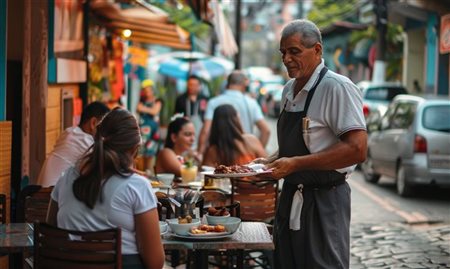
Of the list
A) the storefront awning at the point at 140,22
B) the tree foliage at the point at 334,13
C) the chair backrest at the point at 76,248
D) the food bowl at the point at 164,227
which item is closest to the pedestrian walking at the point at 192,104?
the storefront awning at the point at 140,22

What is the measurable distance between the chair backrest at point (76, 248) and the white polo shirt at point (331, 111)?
1.31 m

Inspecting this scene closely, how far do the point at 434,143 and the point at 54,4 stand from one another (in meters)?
6.85

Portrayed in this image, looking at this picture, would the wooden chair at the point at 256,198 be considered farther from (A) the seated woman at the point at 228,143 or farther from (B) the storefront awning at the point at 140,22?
(B) the storefront awning at the point at 140,22

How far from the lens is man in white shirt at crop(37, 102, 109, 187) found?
784 centimetres

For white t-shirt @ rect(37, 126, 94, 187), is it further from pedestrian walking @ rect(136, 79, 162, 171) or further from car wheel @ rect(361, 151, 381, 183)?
car wheel @ rect(361, 151, 381, 183)

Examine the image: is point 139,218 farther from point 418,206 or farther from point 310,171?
point 418,206

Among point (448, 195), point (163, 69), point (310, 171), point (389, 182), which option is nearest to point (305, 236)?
point (310, 171)

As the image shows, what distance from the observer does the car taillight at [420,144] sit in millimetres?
14680

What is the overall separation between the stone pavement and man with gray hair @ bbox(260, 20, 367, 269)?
13.5 ft

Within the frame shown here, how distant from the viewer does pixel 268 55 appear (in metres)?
102

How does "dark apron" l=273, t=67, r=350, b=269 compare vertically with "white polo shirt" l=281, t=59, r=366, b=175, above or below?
below

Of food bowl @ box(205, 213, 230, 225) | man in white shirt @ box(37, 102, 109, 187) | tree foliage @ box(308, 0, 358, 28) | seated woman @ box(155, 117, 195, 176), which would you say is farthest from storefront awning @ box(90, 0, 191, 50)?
tree foliage @ box(308, 0, 358, 28)

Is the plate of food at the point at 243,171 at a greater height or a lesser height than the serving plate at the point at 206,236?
greater

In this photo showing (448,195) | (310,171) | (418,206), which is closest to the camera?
(310,171)
